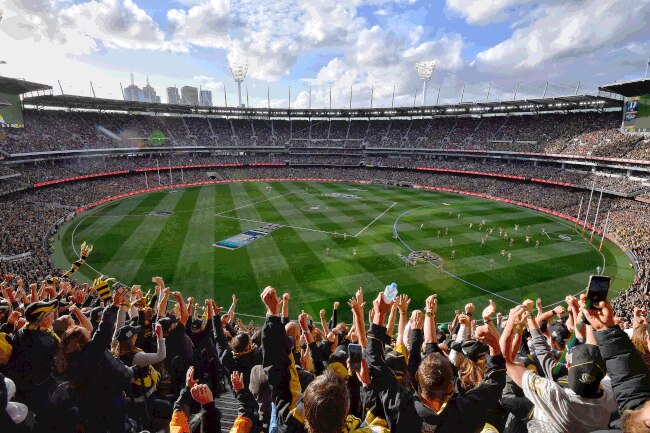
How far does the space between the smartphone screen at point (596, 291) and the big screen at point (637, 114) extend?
2506 inches

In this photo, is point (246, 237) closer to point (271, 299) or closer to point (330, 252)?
point (330, 252)

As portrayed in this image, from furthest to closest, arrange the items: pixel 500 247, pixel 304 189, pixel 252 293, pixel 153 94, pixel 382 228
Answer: pixel 153 94, pixel 304 189, pixel 382 228, pixel 500 247, pixel 252 293

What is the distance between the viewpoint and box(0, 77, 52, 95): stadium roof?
49094 millimetres

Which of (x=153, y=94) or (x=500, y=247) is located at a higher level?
(x=153, y=94)

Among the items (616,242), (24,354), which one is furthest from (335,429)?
(616,242)

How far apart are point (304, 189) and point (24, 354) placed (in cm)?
5859

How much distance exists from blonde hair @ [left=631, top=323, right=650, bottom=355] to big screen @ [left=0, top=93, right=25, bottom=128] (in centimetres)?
7202

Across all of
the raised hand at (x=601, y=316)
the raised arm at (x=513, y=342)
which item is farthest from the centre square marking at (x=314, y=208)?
the raised hand at (x=601, y=316)

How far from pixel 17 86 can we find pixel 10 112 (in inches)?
173

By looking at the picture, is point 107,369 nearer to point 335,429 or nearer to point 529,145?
point 335,429

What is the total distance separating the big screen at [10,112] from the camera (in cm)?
5109

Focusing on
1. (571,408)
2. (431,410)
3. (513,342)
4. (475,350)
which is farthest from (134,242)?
(571,408)

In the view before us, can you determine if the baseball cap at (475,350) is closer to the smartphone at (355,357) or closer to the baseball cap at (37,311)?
the smartphone at (355,357)

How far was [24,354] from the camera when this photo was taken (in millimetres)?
4637
